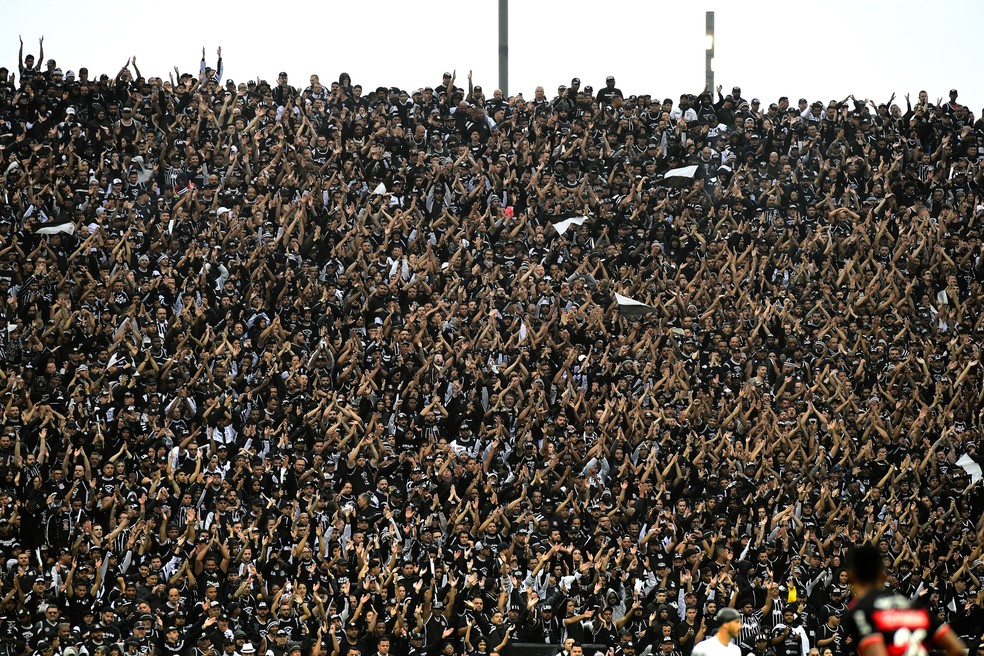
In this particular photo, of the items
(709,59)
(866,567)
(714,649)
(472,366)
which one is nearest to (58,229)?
(472,366)

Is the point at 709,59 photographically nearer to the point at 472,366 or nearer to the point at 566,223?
the point at 566,223

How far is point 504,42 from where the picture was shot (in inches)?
995

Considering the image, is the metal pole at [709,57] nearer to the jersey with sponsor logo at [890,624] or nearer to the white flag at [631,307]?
the white flag at [631,307]

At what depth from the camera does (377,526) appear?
19.0 m

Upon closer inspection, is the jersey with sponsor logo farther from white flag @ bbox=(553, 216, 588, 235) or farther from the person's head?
white flag @ bbox=(553, 216, 588, 235)

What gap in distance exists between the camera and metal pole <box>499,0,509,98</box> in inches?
992

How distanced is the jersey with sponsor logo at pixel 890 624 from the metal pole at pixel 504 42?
18001mm

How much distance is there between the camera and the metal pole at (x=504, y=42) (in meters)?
25.2

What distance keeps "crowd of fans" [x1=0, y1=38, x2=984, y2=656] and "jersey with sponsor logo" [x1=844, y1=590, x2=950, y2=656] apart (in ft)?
29.2

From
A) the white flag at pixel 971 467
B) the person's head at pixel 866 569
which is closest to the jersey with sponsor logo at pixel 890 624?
the person's head at pixel 866 569

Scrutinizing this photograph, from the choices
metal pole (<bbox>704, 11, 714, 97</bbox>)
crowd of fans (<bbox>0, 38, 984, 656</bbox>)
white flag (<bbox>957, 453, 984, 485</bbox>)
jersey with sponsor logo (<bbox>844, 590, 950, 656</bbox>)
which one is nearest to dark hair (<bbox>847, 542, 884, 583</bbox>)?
jersey with sponsor logo (<bbox>844, 590, 950, 656</bbox>)

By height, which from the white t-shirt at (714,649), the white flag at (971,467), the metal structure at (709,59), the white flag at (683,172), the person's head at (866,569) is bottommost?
the white flag at (971,467)

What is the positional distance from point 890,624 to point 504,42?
724 inches

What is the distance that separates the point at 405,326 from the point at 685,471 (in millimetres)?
4996
